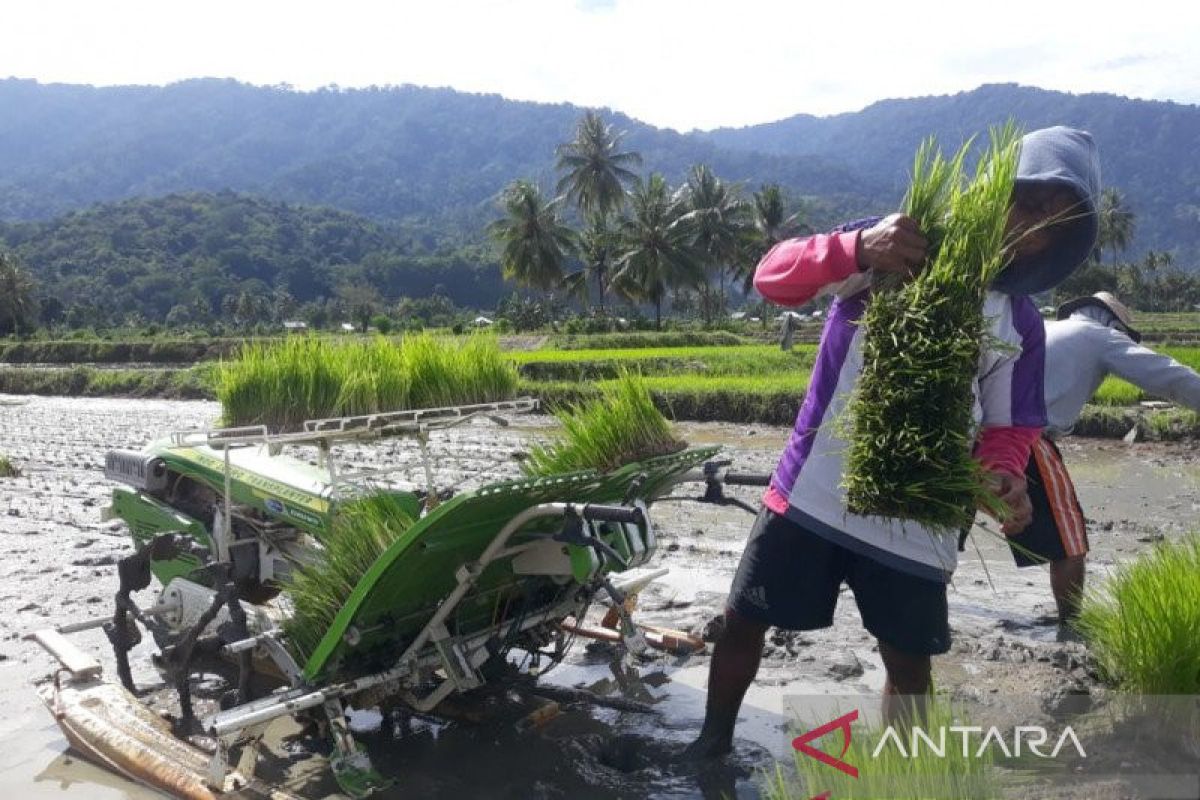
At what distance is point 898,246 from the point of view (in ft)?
7.64

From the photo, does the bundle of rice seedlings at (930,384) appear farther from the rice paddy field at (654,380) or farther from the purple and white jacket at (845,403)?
the rice paddy field at (654,380)

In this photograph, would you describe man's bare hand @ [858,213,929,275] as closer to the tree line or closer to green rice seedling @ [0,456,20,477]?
green rice seedling @ [0,456,20,477]

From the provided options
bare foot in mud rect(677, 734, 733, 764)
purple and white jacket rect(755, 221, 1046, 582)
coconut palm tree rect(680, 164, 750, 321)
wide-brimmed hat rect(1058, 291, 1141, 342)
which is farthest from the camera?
coconut palm tree rect(680, 164, 750, 321)

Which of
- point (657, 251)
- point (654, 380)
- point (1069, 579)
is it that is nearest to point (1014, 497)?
point (1069, 579)

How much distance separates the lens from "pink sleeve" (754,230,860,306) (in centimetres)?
245

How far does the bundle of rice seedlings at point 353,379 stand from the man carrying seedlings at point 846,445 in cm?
167

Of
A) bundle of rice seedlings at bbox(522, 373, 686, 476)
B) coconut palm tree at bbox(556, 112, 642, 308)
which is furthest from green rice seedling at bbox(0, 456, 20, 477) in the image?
coconut palm tree at bbox(556, 112, 642, 308)

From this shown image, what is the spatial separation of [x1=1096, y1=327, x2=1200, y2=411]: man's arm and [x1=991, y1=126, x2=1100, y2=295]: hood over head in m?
1.29

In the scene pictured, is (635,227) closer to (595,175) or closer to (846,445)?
(595,175)

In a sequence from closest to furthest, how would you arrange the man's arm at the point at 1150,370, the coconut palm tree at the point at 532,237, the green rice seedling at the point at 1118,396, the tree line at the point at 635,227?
the man's arm at the point at 1150,370, the green rice seedling at the point at 1118,396, the tree line at the point at 635,227, the coconut palm tree at the point at 532,237

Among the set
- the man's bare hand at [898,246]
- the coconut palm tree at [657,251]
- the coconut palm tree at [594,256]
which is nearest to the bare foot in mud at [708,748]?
the man's bare hand at [898,246]

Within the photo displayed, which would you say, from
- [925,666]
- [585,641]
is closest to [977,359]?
[925,666]

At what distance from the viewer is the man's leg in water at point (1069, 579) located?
14.2ft

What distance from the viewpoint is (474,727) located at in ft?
12.6
